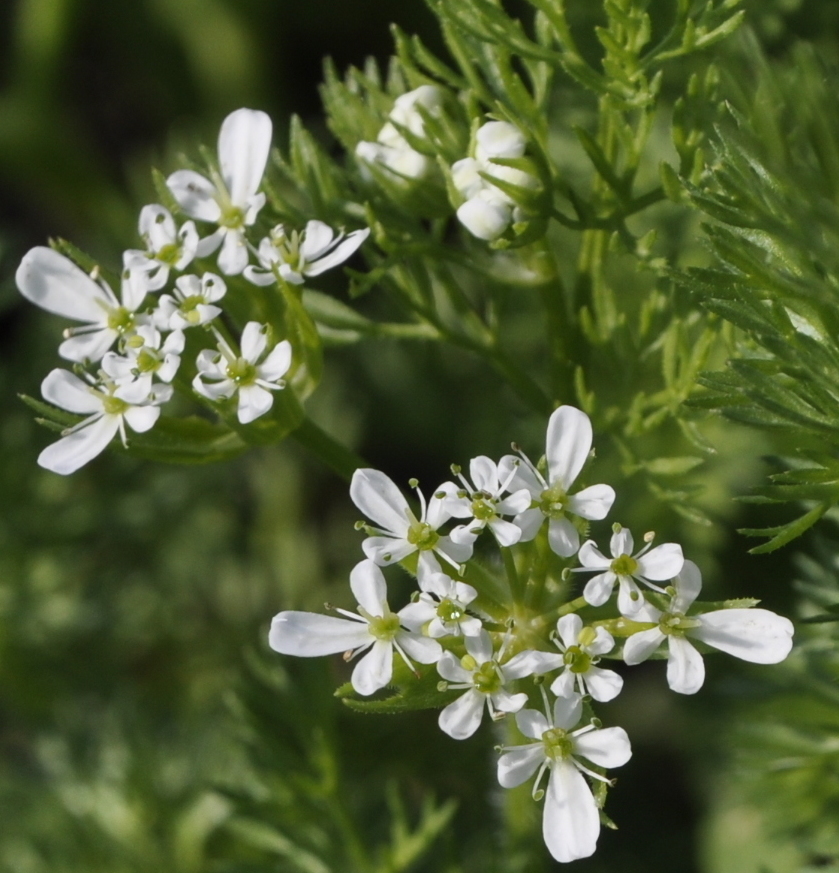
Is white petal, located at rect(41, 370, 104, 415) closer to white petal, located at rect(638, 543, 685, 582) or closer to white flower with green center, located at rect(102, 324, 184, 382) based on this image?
white flower with green center, located at rect(102, 324, 184, 382)

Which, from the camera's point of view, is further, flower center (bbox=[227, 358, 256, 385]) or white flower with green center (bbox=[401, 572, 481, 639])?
flower center (bbox=[227, 358, 256, 385])

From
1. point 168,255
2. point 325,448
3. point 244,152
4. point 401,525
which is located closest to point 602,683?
point 401,525

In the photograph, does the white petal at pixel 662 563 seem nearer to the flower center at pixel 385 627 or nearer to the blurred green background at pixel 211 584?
the flower center at pixel 385 627

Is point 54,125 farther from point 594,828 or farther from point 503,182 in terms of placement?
point 594,828

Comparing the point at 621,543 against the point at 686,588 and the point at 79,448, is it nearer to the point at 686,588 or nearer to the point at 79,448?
the point at 686,588

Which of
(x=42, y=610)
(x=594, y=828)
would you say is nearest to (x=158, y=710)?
(x=42, y=610)

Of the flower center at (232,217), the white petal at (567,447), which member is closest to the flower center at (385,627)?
the white petal at (567,447)

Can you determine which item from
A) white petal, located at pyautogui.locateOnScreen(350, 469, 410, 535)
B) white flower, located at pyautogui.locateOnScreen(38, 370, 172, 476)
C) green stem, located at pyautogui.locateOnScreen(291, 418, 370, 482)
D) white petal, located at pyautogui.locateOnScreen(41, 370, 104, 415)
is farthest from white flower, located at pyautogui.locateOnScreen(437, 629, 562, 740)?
white petal, located at pyautogui.locateOnScreen(41, 370, 104, 415)
